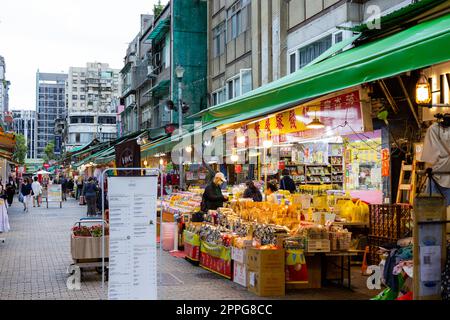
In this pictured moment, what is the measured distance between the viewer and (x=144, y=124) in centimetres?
5206

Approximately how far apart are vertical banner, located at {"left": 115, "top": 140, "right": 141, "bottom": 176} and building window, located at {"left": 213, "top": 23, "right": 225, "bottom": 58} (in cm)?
2295

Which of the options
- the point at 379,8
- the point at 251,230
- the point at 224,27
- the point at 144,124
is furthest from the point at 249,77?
the point at 144,124

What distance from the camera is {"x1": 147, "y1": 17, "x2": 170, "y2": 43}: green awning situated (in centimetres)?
3924

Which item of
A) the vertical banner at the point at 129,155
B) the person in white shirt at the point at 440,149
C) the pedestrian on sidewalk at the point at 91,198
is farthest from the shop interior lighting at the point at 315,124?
the pedestrian on sidewalk at the point at 91,198

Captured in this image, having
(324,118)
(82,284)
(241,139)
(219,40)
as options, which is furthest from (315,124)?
(219,40)

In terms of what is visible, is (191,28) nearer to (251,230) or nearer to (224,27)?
(224,27)

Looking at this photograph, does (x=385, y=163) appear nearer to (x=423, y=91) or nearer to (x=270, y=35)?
(x=423, y=91)

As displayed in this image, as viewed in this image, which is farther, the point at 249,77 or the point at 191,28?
the point at 191,28

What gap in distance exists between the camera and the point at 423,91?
9.14 meters

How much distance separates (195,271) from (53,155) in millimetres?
152161

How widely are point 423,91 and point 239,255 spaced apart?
448 centimetres

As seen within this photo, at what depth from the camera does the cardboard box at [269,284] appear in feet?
32.3

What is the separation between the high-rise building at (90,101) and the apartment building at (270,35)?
102 metres

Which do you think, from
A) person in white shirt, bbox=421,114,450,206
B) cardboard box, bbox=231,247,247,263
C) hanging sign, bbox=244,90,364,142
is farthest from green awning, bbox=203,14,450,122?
cardboard box, bbox=231,247,247,263
